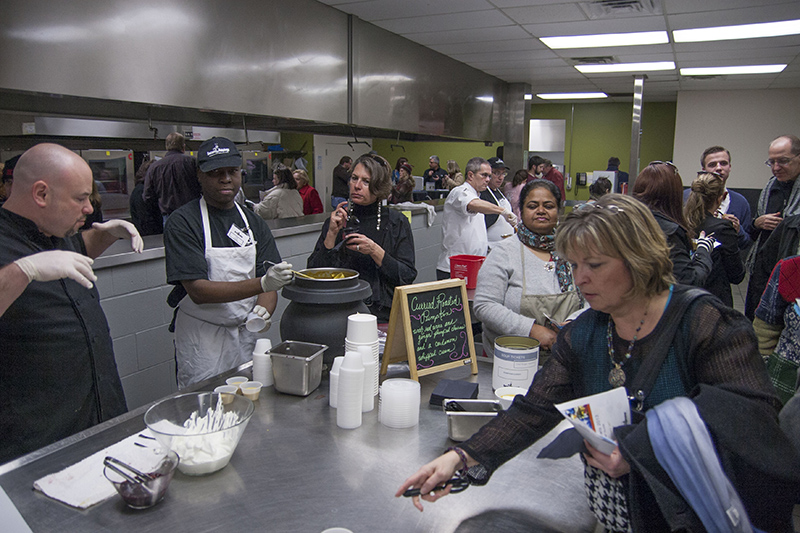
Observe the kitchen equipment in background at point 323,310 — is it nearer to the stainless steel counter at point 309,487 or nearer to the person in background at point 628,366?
the stainless steel counter at point 309,487

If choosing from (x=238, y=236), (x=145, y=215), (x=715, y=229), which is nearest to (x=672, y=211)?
(x=715, y=229)

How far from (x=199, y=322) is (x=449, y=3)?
3.47 metres

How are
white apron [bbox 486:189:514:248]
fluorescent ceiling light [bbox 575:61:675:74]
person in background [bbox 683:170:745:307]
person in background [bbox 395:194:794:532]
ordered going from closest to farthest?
person in background [bbox 395:194:794:532] → person in background [bbox 683:170:745:307] → white apron [bbox 486:189:514:248] → fluorescent ceiling light [bbox 575:61:675:74]

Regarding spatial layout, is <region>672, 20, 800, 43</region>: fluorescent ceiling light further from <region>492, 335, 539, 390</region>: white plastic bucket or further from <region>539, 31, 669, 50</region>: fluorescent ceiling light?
<region>492, 335, 539, 390</region>: white plastic bucket

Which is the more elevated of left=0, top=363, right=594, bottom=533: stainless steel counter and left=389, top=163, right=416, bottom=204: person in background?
left=389, top=163, right=416, bottom=204: person in background

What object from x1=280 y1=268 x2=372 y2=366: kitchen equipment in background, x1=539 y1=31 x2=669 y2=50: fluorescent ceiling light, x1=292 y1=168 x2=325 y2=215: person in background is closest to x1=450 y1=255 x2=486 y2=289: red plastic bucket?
x1=280 y1=268 x2=372 y2=366: kitchen equipment in background

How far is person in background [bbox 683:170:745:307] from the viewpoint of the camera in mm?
3617

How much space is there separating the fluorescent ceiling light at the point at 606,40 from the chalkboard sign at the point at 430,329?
466 cm

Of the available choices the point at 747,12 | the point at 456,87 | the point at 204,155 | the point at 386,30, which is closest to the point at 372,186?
the point at 204,155

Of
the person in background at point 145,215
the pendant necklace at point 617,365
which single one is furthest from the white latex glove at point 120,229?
the person in background at point 145,215

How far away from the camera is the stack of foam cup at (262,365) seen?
2.07 m

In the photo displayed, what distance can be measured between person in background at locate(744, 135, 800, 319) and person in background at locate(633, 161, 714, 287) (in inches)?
48.9

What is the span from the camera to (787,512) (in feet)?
3.97

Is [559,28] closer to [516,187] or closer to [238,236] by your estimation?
[516,187]
